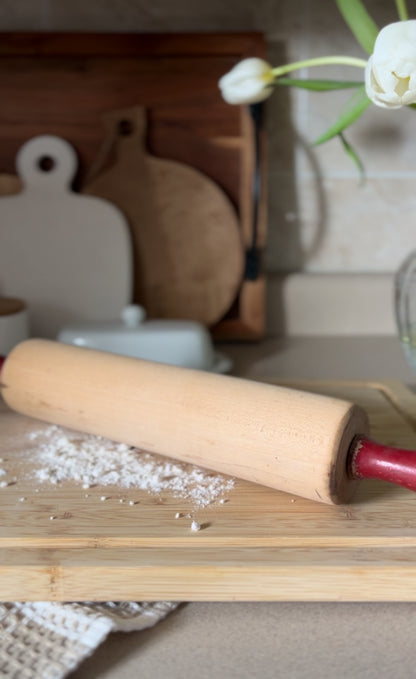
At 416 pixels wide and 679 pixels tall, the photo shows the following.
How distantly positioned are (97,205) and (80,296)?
0.49ft

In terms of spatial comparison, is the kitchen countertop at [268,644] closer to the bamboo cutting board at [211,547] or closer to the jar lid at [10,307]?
the bamboo cutting board at [211,547]

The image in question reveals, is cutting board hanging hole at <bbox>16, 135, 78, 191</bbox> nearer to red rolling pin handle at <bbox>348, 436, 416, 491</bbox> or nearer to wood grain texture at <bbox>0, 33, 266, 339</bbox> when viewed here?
wood grain texture at <bbox>0, 33, 266, 339</bbox>

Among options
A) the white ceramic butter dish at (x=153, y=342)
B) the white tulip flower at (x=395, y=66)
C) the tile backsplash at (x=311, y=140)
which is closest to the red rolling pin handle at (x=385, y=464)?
the white tulip flower at (x=395, y=66)

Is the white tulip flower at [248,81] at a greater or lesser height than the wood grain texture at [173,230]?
greater

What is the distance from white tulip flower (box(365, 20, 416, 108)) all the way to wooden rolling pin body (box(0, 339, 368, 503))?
24 centimetres

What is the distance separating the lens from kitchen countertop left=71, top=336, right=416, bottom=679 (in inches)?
17.9

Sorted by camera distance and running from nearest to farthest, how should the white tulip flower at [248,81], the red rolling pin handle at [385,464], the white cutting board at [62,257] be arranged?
the red rolling pin handle at [385,464] < the white tulip flower at [248,81] < the white cutting board at [62,257]

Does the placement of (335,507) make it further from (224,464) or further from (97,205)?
(97,205)

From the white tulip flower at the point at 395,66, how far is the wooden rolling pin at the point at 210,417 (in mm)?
237

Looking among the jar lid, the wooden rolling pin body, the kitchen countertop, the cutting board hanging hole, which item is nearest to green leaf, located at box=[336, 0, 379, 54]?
the wooden rolling pin body

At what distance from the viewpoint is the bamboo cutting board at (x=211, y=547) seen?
0.50m

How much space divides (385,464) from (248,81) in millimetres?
374

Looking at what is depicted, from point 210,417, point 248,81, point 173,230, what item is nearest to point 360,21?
point 248,81

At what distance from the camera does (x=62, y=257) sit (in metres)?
1.22
